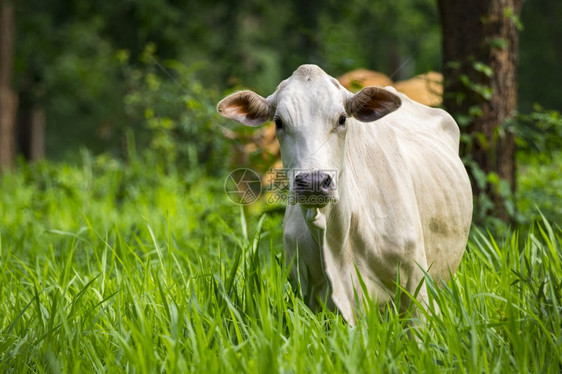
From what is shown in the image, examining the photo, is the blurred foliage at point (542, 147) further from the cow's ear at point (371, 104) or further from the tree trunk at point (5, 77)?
the tree trunk at point (5, 77)

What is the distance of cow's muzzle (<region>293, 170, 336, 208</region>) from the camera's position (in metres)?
2.76

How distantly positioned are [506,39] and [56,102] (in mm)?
11542

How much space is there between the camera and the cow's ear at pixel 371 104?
3.11m

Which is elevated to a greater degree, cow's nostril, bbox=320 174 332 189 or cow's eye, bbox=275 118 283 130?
cow's eye, bbox=275 118 283 130

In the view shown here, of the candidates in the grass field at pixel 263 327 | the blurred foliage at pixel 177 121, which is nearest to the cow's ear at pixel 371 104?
the grass field at pixel 263 327

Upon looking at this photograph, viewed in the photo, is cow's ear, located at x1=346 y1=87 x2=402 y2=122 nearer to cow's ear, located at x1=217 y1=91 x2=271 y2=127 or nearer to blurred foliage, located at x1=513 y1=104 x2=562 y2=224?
cow's ear, located at x1=217 y1=91 x2=271 y2=127

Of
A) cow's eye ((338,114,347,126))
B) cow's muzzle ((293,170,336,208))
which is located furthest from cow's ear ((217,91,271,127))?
cow's muzzle ((293,170,336,208))

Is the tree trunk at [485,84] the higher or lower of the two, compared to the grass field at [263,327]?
higher

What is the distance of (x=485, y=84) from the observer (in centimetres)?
525

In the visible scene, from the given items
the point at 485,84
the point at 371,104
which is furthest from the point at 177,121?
the point at 371,104

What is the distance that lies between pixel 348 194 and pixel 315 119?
0.44 meters

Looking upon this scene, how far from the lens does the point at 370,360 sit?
2.48 metres

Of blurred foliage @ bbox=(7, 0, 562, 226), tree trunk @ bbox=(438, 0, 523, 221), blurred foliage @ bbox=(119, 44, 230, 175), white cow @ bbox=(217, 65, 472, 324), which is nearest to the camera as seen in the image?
white cow @ bbox=(217, 65, 472, 324)

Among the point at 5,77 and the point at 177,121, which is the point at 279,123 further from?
the point at 5,77
